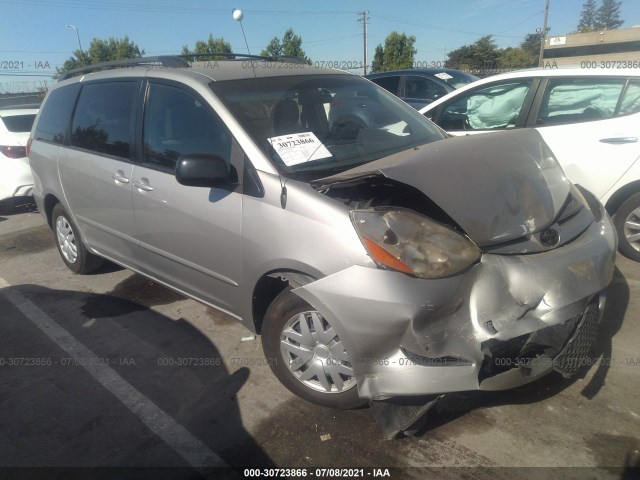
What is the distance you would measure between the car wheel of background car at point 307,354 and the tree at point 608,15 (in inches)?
4795

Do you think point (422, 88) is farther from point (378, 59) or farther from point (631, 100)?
point (378, 59)

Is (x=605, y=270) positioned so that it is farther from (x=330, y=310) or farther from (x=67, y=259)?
(x=67, y=259)

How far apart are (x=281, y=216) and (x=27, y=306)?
292cm

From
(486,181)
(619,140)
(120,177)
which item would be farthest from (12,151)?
Result: (619,140)

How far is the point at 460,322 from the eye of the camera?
2033 mm

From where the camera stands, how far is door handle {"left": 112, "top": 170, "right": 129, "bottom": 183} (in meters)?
3.44

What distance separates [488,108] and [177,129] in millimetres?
3310

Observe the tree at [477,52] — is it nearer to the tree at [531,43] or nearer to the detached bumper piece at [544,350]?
the tree at [531,43]

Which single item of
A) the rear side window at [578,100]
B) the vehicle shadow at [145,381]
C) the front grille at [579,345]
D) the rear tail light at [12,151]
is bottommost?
the vehicle shadow at [145,381]

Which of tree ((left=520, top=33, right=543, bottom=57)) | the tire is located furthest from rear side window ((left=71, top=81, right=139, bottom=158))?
tree ((left=520, top=33, right=543, bottom=57))

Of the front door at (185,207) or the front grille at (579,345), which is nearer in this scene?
the front grille at (579,345)

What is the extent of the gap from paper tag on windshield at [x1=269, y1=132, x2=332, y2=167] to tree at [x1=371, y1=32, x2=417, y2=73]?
44.6 meters

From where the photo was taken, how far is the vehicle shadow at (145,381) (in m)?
2.38

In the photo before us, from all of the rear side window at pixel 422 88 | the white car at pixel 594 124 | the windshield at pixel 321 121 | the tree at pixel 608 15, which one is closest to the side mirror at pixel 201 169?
the windshield at pixel 321 121
